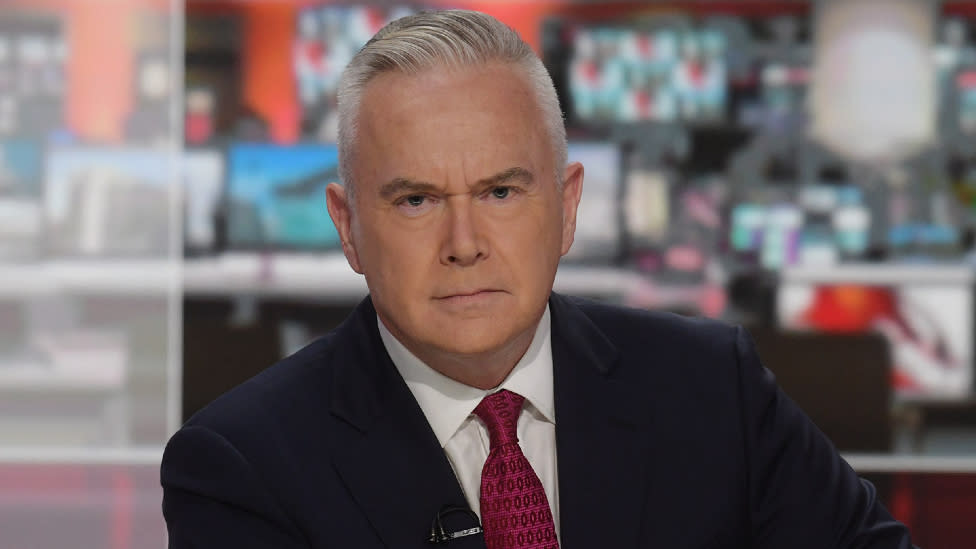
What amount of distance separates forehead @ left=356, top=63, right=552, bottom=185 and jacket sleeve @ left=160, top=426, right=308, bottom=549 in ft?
1.13

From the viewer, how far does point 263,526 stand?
134 cm

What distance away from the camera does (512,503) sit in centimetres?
138

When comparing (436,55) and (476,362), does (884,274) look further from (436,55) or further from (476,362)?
(436,55)

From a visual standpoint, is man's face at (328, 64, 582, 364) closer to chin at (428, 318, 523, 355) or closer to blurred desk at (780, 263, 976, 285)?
chin at (428, 318, 523, 355)

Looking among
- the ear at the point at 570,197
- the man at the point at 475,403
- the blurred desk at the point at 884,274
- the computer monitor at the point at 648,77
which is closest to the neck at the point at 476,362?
→ the man at the point at 475,403

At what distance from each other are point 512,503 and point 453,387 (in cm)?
16

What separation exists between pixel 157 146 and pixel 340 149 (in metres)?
5.07

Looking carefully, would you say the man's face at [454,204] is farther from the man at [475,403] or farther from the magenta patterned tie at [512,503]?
the magenta patterned tie at [512,503]

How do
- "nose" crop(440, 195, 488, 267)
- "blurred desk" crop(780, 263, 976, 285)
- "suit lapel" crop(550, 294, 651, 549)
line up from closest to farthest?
1. "nose" crop(440, 195, 488, 267)
2. "suit lapel" crop(550, 294, 651, 549)
3. "blurred desk" crop(780, 263, 976, 285)

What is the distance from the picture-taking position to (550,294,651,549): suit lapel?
1420 millimetres

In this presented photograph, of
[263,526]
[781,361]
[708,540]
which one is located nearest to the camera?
[263,526]

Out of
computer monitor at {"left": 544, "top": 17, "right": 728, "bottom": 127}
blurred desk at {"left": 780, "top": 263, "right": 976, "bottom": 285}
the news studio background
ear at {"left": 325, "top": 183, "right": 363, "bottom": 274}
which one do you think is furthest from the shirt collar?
blurred desk at {"left": 780, "top": 263, "right": 976, "bottom": 285}

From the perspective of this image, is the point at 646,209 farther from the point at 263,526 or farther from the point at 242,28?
the point at 263,526

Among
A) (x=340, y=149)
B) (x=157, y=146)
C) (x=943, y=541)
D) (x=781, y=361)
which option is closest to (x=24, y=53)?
(x=157, y=146)
